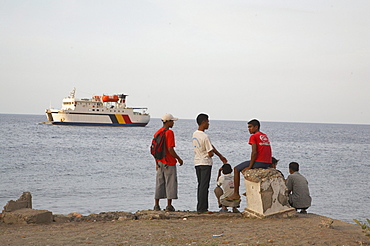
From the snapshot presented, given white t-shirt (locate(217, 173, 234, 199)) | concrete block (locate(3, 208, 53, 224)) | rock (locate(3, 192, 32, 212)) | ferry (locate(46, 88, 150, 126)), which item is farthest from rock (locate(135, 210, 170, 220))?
ferry (locate(46, 88, 150, 126))

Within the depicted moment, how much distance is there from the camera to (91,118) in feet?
226

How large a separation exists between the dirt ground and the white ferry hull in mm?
63329

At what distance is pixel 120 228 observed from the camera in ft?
19.5

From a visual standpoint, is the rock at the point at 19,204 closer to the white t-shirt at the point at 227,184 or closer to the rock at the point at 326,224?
the white t-shirt at the point at 227,184

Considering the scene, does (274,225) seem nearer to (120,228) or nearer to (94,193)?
(120,228)

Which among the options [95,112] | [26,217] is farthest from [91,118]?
[26,217]

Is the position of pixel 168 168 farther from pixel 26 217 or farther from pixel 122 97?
pixel 122 97

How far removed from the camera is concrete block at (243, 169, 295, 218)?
20.7 feet

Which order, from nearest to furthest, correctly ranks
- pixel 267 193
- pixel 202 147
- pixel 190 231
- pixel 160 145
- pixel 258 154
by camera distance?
pixel 190 231 → pixel 267 193 → pixel 258 154 → pixel 202 147 → pixel 160 145

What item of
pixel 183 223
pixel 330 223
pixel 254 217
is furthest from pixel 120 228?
pixel 330 223

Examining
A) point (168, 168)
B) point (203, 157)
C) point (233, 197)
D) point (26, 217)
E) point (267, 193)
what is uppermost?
point (203, 157)

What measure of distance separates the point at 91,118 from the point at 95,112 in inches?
45.7

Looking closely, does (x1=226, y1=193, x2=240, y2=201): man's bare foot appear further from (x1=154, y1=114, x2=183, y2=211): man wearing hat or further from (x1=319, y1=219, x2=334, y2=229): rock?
(x1=319, y1=219, x2=334, y2=229): rock

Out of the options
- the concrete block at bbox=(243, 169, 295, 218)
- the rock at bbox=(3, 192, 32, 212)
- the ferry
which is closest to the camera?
the concrete block at bbox=(243, 169, 295, 218)
